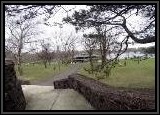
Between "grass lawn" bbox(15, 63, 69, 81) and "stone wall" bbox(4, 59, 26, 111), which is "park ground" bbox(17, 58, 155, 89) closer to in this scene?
"grass lawn" bbox(15, 63, 69, 81)

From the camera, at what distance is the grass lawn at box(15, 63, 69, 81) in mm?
4884

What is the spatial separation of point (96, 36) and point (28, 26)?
59.6 inches

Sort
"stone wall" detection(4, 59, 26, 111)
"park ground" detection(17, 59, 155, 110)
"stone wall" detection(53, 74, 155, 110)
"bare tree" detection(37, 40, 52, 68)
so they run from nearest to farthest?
1. "stone wall" detection(53, 74, 155, 110)
2. "stone wall" detection(4, 59, 26, 111)
3. "park ground" detection(17, 59, 155, 110)
4. "bare tree" detection(37, 40, 52, 68)

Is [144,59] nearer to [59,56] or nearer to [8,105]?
[59,56]

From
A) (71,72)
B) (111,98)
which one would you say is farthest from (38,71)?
(71,72)

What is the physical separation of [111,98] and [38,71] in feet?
4.66

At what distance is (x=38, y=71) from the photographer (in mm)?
5184

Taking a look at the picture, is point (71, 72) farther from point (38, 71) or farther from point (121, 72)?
point (38, 71)

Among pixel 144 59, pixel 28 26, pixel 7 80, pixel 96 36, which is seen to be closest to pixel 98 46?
pixel 96 36

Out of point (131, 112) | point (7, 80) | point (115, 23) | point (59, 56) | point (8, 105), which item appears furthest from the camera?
point (115, 23)

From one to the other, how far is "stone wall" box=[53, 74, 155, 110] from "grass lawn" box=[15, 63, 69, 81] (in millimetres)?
1001

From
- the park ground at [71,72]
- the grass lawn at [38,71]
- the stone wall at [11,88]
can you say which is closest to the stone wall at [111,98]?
the park ground at [71,72]

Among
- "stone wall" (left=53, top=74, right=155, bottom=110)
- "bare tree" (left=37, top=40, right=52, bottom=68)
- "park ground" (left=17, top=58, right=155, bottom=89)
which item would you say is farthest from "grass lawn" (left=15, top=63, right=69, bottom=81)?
"stone wall" (left=53, top=74, right=155, bottom=110)

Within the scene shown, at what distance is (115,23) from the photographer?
5.90m
